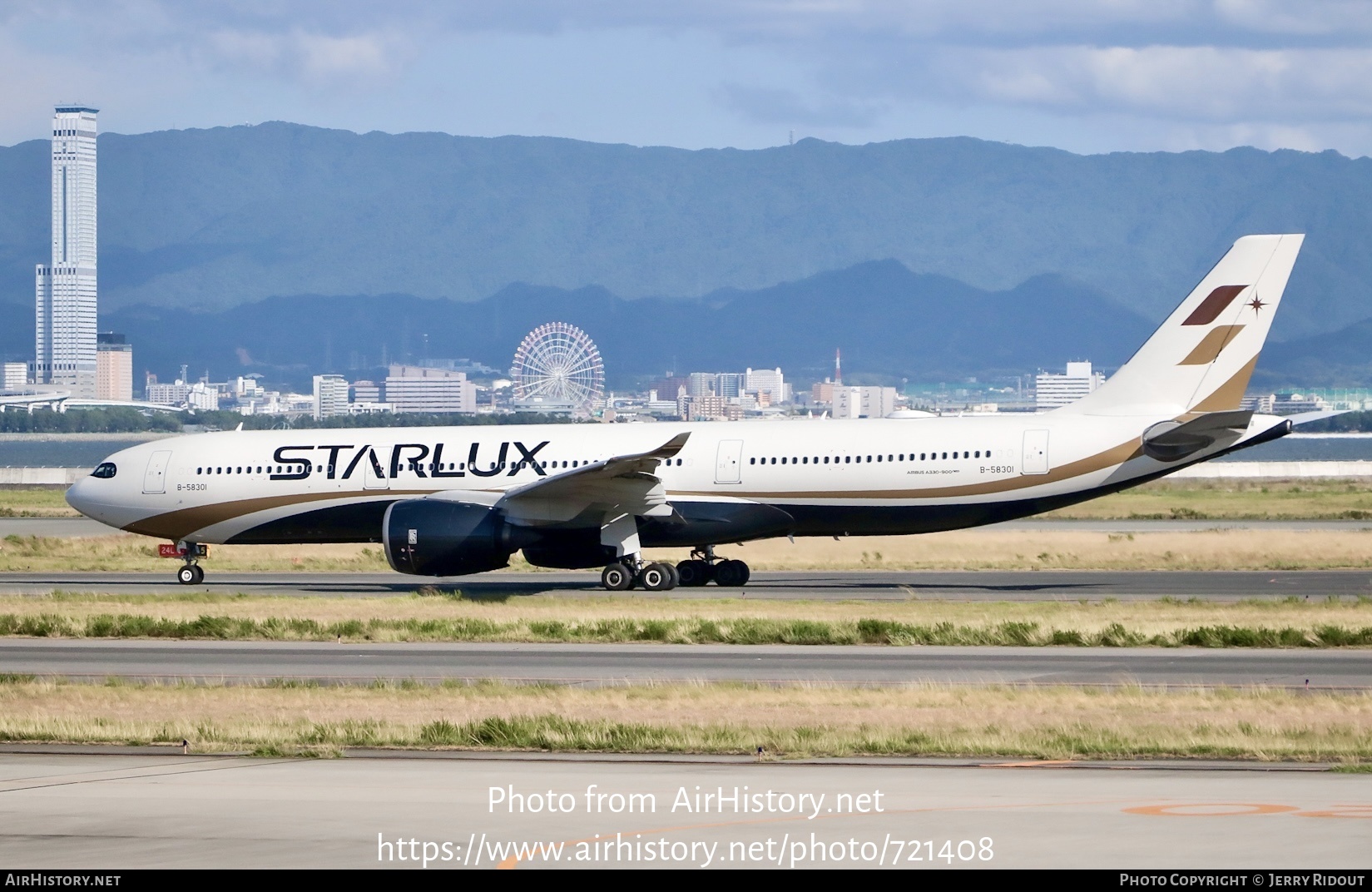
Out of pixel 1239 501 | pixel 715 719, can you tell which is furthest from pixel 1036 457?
pixel 1239 501

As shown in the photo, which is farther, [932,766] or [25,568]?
[25,568]

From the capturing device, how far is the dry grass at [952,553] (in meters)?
44.6

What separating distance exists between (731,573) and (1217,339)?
11.5m

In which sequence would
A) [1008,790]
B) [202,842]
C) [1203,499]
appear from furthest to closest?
[1203,499] < [1008,790] < [202,842]

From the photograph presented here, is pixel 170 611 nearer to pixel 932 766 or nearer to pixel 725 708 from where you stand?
pixel 725 708

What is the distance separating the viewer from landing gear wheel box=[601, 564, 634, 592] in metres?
36.4

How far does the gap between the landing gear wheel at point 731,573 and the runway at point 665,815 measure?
2239 centimetres

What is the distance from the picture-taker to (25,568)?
150ft

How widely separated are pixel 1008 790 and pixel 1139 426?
943 inches

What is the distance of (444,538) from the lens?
3456 centimetres

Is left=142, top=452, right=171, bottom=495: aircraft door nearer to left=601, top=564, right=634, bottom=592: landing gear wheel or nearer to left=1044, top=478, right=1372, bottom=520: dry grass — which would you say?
left=601, top=564, right=634, bottom=592: landing gear wheel

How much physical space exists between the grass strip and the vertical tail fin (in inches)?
402

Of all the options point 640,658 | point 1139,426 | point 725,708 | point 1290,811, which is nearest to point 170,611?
point 640,658

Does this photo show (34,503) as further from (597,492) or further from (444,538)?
(597,492)
